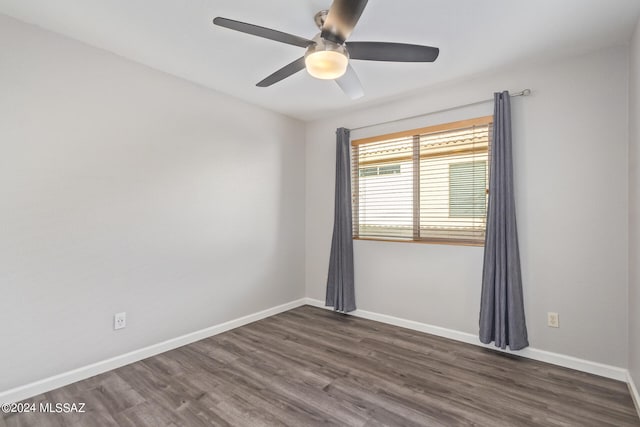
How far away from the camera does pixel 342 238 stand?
3.70m

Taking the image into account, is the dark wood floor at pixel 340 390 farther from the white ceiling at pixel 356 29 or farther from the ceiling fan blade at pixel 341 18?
the white ceiling at pixel 356 29

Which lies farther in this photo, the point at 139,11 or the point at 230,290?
the point at 230,290

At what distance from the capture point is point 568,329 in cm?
249

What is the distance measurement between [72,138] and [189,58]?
3.38 feet

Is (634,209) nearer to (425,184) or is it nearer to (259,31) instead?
(425,184)

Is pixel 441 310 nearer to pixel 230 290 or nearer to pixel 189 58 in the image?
pixel 230 290

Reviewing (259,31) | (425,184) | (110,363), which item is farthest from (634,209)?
(110,363)

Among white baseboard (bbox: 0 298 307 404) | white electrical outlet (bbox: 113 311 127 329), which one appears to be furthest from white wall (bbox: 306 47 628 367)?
white electrical outlet (bbox: 113 311 127 329)

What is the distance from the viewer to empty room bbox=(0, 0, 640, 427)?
6.50 ft

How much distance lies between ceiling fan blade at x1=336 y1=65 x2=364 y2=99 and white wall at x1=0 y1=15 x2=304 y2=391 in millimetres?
1516

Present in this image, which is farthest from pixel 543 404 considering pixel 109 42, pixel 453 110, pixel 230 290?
pixel 109 42

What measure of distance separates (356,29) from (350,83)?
1.10 ft

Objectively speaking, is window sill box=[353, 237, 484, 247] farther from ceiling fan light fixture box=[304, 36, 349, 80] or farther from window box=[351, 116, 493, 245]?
ceiling fan light fixture box=[304, 36, 349, 80]

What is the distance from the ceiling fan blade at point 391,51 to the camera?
70.0 inches
